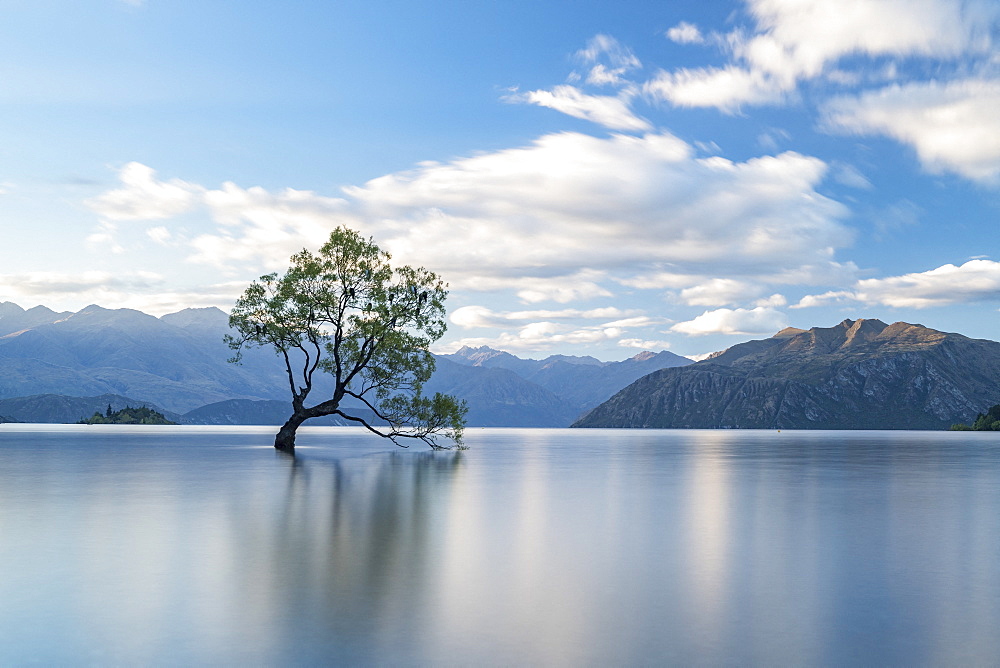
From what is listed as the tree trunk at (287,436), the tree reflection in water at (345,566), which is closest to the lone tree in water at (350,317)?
the tree trunk at (287,436)

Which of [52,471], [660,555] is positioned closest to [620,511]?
[660,555]

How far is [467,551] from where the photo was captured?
69.3ft

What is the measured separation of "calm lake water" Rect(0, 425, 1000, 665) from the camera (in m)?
12.2

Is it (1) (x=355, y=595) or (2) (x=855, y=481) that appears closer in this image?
(1) (x=355, y=595)

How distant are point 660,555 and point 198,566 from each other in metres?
11.9

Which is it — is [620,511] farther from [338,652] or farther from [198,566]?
[338,652]

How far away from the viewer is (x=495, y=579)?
17.4 meters

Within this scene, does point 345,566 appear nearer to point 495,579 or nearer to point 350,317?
point 495,579

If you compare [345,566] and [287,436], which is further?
[287,436]

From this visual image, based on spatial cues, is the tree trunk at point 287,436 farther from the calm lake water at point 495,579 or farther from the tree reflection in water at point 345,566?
the tree reflection in water at point 345,566

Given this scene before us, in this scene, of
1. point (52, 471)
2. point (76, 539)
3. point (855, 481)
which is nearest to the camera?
point (76, 539)

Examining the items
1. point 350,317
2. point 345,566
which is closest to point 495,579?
point 345,566

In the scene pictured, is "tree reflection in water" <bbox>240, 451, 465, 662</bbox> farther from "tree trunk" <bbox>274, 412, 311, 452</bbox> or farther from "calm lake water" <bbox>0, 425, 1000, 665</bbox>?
"tree trunk" <bbox>274, 412, 311, 452</bbox>

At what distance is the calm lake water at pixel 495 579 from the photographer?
40.2 ft
